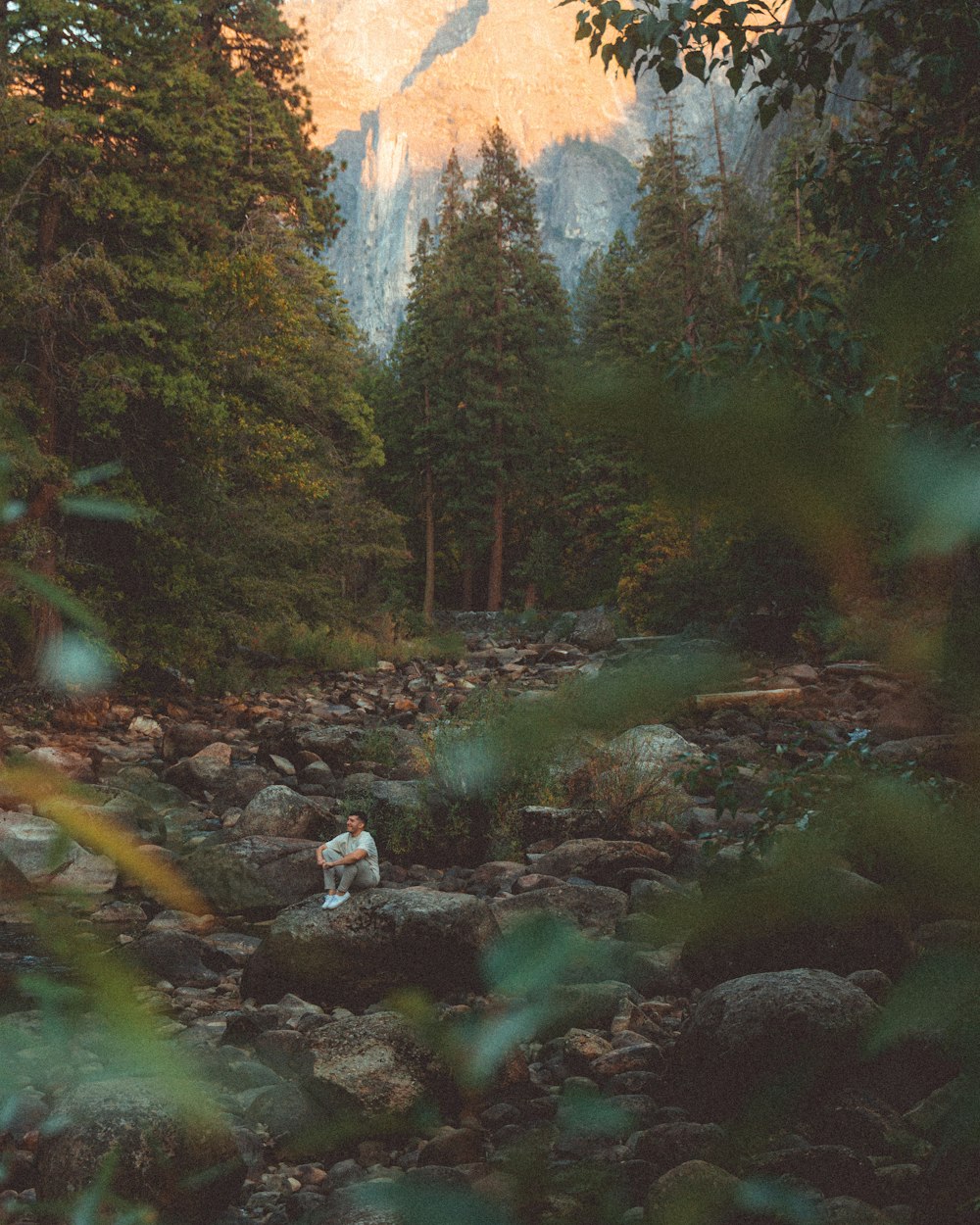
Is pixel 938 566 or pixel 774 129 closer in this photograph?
pixel 938 566

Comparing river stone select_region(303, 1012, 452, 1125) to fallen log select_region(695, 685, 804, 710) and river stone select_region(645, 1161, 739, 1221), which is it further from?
river stone select_region(645, 1161, 739, 1221)

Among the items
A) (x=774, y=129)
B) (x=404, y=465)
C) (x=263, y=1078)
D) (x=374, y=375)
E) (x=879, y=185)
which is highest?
(x=774, y=129)

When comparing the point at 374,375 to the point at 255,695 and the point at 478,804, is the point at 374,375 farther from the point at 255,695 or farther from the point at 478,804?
the point at 478,804

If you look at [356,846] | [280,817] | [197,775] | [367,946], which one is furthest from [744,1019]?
[197,775]

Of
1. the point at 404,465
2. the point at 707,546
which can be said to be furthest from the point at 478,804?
the point at 404,465

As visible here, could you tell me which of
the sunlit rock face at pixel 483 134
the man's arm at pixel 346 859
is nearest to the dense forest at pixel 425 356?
the man's arm at pixel 346 859

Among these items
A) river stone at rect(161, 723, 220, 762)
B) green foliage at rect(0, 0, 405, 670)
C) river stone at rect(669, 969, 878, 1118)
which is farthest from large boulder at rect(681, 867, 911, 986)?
river stone at rect(161, 723, 220, 762)

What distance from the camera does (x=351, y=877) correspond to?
7.23m

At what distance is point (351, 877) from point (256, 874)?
3.82 feet

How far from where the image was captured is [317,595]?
17.7 metres

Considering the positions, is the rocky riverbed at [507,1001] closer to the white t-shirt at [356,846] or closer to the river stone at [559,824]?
the river stone at [559,824]

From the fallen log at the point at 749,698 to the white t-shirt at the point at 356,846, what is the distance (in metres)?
6.64

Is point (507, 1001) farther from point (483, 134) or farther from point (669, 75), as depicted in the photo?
point (483, 134)

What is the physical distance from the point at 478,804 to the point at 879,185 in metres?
7.87
